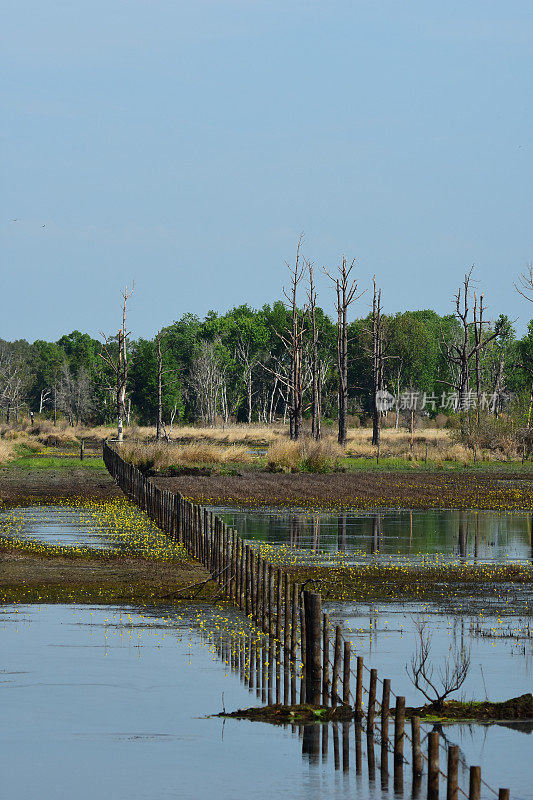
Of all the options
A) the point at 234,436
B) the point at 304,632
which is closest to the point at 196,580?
the point at 304,632

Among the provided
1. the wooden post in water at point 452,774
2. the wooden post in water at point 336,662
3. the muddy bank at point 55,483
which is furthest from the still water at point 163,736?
the muddy bank at point 55,483

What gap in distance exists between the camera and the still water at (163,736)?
11.7m

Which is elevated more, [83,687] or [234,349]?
[234,349]

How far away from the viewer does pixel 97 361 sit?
17875 centimetres

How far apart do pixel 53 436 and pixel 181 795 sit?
92.2 m

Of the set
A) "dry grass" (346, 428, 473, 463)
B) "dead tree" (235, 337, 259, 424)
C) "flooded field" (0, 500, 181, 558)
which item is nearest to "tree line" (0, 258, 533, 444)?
"dead tree" (235, 337, 259, 424)

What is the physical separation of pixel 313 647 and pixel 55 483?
42.4 meters

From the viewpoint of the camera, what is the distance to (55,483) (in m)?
55.6

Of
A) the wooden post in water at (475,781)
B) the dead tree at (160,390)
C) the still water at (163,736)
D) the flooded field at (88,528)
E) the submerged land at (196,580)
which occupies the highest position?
the dead tree at (160,390)

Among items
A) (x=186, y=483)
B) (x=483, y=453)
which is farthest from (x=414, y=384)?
(x=186, y=483)

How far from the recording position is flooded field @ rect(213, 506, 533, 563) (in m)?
29.4

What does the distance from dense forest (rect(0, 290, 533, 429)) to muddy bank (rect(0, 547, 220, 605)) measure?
108 metres

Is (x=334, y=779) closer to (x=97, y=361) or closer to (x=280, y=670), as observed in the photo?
(x=280, y=670)

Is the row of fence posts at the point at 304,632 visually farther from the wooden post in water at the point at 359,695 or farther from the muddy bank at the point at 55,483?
the muddy bank at the point at 55,483
